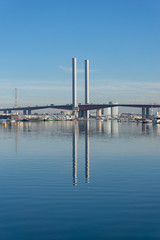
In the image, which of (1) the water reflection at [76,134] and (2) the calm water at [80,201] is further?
(1) the water reflection at [76,134]

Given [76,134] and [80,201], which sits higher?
[80,201]

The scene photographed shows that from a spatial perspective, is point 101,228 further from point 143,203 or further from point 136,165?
point 136,165

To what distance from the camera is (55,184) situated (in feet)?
64.2

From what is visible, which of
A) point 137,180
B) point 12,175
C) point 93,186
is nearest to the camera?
point 93,186

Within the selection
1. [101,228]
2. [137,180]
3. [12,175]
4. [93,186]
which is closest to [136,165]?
[137,180]

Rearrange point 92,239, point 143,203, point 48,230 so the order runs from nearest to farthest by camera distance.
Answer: point 92,239
point 48,230
point 143,203

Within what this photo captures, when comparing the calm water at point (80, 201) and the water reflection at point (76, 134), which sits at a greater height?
the calm water at point (80, 201)

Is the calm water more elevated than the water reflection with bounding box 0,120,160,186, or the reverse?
the calm water

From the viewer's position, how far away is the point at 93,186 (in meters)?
18.8

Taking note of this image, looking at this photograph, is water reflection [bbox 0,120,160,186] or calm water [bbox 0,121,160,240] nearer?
calm water [bbox 0,121,160,240]

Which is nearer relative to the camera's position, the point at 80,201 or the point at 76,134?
the point at 80,201

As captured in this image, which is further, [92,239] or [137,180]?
[137,180]

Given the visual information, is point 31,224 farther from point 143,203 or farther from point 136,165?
point 136,165

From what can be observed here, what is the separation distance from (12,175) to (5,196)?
6412mm
